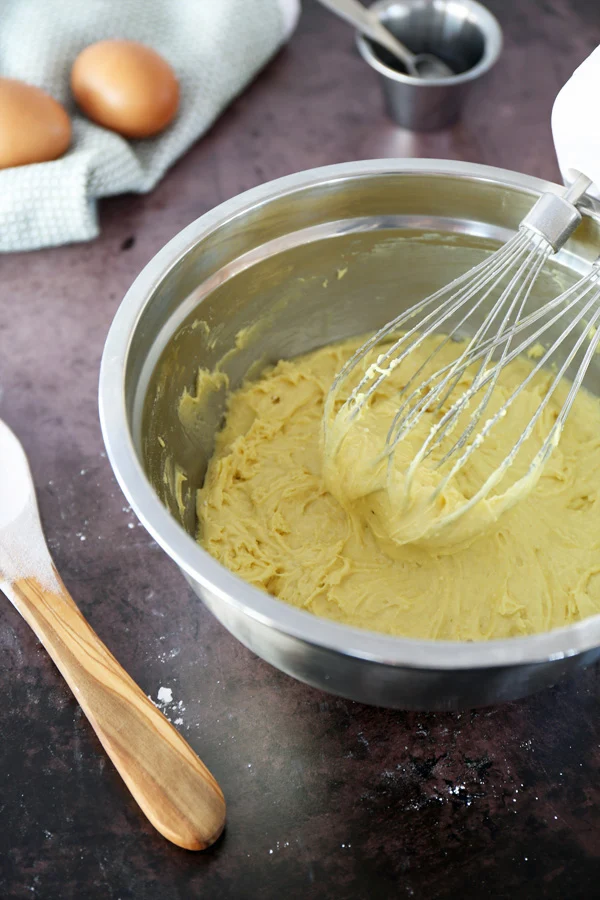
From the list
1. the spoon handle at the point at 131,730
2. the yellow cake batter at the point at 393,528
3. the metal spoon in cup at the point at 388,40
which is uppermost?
the metal spoon in cup at the point at 388,40

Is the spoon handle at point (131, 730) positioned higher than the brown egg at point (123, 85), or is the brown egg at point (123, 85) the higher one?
the brown egg at point (123, 85)

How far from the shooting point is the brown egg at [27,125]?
54.9 inches

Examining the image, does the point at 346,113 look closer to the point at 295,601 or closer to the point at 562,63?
the point at 562,63

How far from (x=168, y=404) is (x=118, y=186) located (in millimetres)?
588

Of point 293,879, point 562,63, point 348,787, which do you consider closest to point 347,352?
point 348,787

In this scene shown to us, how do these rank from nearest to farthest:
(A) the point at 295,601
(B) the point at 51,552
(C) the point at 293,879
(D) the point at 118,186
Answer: (C) the point at 293,879 → (A) the point at 295,601 → (B) the point at 51,552 → (D) the point at 118,186

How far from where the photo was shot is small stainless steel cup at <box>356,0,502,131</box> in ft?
5.09

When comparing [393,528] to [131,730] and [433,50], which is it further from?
[433,50]

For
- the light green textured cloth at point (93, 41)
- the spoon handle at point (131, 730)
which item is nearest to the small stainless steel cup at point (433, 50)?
the light green textured cloth at point (93, 41)

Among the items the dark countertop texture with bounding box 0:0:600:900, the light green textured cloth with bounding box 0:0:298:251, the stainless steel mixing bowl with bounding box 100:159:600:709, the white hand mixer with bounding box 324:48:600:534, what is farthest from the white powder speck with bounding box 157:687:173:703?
the light green textured cloth with bounding box 0:0:298:251

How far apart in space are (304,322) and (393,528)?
0.43 metres

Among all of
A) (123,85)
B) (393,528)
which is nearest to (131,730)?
(393,528)

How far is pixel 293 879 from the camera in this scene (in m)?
0.94

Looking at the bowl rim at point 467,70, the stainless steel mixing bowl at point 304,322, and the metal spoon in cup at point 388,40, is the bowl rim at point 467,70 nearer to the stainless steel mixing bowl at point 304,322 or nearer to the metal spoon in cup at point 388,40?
the metal spoon in cup at point 388,40
